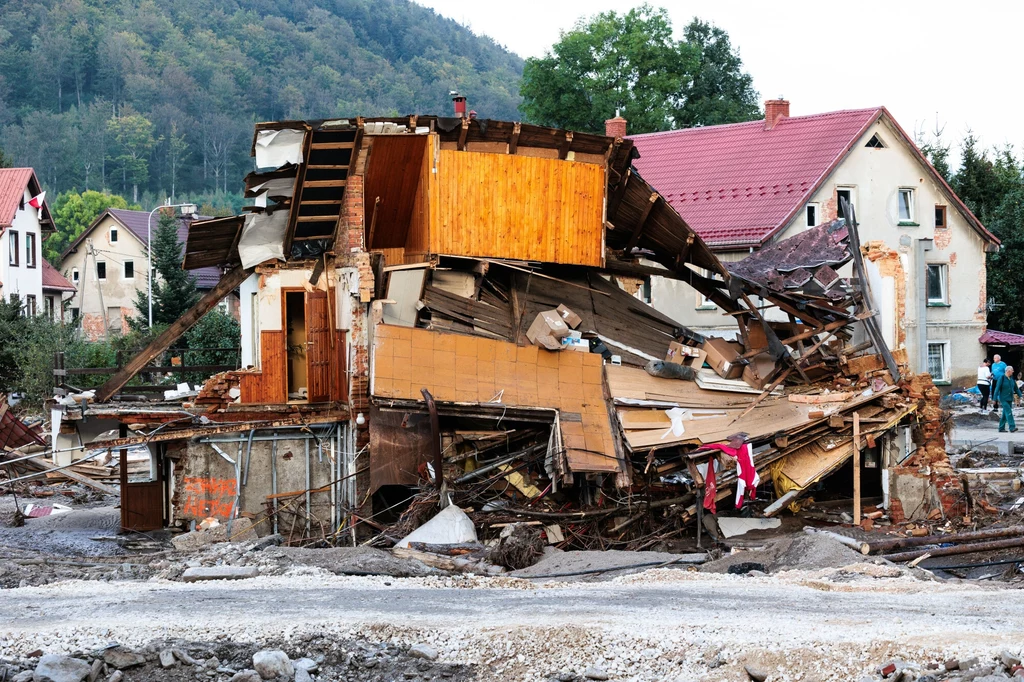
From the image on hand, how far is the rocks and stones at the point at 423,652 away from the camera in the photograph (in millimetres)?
12695

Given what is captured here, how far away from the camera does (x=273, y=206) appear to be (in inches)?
850

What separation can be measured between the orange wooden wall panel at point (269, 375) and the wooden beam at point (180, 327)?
1.12 meters

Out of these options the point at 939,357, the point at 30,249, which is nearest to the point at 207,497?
the point at 939,357

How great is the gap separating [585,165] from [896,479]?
24.9ft

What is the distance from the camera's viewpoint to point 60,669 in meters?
11.9

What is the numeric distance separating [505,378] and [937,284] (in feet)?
86.2

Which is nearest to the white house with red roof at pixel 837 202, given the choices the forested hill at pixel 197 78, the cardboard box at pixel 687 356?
the cardboard box at pixel 687 356

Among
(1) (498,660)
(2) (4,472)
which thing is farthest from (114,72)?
(1) (498,660)

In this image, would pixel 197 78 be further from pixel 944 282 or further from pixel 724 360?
pixel 724 360

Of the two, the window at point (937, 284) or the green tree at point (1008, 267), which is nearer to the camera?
the window at point (937, 284)

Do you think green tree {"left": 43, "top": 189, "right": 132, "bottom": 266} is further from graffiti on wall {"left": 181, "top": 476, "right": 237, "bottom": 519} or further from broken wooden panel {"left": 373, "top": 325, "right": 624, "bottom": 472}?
broken wooden panel {"left": 373, "top": 325, "right": 624, "bottom": 472}

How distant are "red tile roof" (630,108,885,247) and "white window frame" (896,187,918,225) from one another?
8.53 feet

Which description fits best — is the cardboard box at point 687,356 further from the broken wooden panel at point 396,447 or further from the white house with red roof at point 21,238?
the white house with red roof at point 21,238

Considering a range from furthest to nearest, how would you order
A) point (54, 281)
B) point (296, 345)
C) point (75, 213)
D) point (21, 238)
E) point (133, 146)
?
point (133, 146) < point (75, 213) < point (54, 281) < point (21, 238) < point (296, 345)
